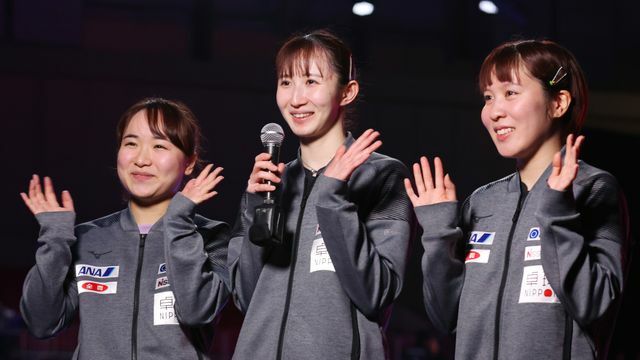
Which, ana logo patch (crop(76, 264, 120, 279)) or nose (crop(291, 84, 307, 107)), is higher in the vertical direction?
nose (crop(291, 84, 307, 107))

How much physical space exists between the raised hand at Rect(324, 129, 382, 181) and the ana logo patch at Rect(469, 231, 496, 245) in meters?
0.35

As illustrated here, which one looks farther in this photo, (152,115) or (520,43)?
(152,115)

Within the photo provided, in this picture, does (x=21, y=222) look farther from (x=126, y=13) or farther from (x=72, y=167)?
(x=126, y=13)

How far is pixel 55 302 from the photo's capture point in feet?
7.75

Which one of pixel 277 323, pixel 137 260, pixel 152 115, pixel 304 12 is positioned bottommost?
pixel 277 323

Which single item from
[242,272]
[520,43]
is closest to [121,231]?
[242,272]

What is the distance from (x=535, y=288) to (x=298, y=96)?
771 millimetres

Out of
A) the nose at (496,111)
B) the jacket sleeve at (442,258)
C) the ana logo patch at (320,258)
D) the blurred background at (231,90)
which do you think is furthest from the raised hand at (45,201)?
the blurred background at (231,90)

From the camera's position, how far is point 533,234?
6.40 ft

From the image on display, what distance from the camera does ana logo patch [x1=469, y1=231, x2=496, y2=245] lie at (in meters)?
2.06

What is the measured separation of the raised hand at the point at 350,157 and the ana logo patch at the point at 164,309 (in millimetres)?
622

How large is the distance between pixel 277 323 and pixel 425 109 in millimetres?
3447

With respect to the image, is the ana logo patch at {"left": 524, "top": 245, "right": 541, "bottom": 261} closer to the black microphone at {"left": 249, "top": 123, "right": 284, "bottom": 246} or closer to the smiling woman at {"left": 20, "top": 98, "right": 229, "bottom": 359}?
the black microphone at {"left": 249, "top": 123, "right": 284, "bottom": 246}

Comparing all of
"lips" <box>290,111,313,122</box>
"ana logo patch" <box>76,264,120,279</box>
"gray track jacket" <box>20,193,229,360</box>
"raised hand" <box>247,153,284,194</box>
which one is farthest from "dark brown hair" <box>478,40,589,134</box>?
"ana logo patch" <box>76,264,120,279</box>
